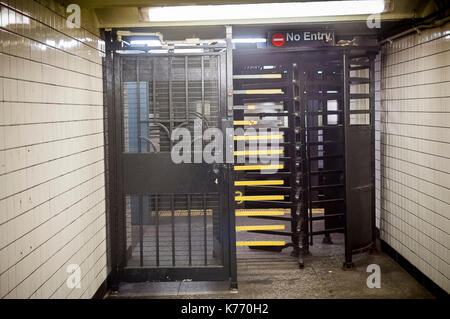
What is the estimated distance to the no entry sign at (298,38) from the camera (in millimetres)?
5426

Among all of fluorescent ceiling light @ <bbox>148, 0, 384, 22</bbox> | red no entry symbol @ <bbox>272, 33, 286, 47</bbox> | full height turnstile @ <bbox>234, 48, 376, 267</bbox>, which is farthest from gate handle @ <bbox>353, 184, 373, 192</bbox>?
fluorescent ceiling light @ <bbox>148, 0, 384, 22</bbox>

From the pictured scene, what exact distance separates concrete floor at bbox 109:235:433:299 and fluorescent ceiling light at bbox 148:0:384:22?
272cm

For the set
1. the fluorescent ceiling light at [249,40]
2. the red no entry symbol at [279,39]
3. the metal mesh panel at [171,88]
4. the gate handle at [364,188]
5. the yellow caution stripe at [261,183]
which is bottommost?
the gate handle at [364,188]

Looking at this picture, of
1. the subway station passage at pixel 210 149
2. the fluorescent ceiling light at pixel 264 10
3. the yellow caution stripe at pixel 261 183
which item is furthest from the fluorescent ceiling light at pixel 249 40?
the yellow caution stripe at pixel 261 183

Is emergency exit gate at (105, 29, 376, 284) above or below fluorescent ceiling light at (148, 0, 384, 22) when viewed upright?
below

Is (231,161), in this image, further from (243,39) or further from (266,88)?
(243,39)

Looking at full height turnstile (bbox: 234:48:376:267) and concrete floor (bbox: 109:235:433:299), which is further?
full height turnstile (bbox: 234:48:376:267)

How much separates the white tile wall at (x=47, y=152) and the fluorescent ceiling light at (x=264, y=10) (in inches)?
31.2

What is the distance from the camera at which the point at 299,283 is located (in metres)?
5.00

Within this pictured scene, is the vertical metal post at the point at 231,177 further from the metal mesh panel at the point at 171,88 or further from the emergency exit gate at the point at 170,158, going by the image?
the metal mesh panel at the point at 171,88

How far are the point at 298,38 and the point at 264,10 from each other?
129cm

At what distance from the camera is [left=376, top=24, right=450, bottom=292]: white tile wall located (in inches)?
168

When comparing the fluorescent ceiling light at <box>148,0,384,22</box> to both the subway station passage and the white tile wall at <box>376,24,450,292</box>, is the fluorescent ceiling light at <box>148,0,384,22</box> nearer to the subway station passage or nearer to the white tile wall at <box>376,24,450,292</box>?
the subway station passage

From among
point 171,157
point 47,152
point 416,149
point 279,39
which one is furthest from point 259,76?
point 47,152
